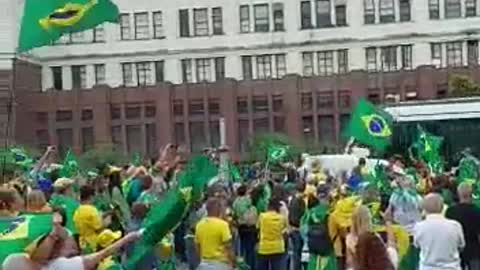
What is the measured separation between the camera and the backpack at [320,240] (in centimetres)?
1683

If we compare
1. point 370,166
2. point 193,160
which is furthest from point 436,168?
point 193,160

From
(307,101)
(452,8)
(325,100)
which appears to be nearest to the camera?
(325,100)

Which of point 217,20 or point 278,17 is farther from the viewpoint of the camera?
point 217,20

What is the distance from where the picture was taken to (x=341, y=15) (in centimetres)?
7938

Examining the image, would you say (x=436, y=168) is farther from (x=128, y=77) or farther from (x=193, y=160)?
(x=128, y=77)

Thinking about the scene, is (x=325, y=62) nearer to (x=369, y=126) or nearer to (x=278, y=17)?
(x=278, y=17)

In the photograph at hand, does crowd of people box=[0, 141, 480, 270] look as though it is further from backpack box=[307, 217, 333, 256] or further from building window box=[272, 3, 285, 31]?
building window box=[272, 3, 285, 31]

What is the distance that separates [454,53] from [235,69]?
41.0 feet

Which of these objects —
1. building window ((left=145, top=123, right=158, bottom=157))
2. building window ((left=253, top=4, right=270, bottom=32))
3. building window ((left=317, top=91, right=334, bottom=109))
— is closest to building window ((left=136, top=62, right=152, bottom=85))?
building window ((left=145, top=123, right=158, bottom=157))

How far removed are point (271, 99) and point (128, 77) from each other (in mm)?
11076

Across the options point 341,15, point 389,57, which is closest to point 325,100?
point 389,57

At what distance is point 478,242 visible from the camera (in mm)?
15148

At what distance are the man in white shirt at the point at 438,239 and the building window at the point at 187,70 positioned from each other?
222 feet

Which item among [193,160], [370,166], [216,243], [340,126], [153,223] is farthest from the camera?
[340,126]
